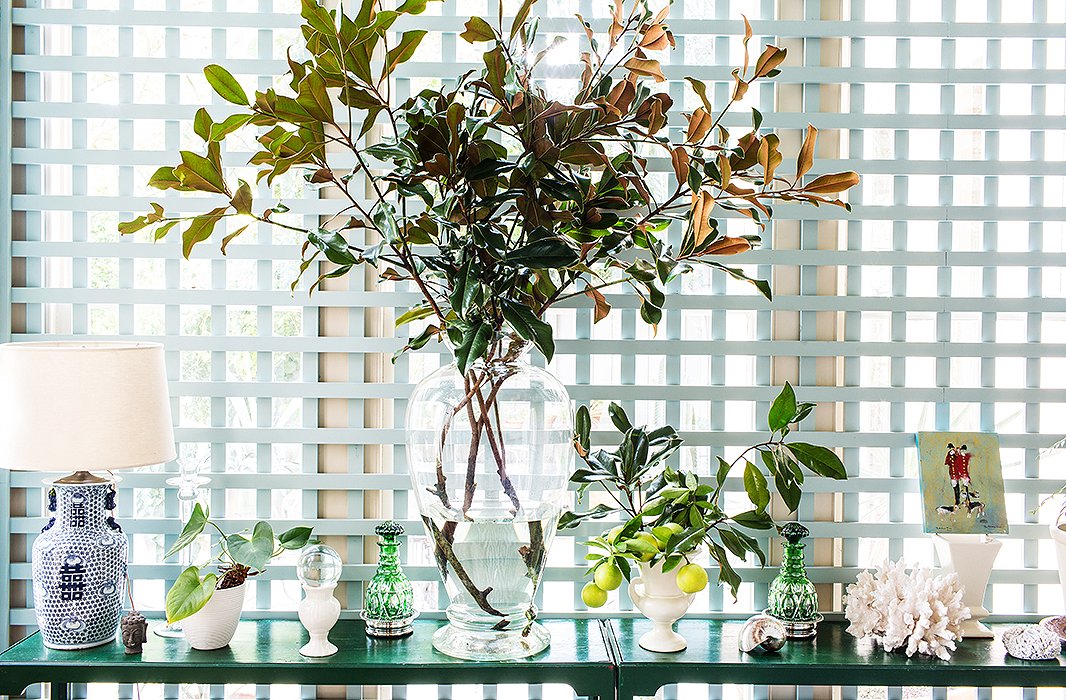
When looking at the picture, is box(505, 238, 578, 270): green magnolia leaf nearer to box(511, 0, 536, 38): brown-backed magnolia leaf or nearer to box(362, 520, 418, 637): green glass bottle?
box(511, 0, 536, 38): brown-backed magnolia leaf

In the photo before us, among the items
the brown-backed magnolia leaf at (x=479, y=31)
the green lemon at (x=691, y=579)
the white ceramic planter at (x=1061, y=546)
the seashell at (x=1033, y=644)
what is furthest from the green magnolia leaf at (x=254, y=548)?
the white ceramic planter at (x=1061, y=546)

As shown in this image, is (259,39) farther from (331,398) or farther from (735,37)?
(735,37)

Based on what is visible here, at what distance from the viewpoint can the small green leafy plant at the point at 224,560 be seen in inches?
60.5

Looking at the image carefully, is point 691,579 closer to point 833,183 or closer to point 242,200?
point 833,183

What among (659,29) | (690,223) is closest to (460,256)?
(690,223)

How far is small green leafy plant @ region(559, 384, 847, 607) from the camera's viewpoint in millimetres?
1571

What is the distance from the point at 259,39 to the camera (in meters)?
1.83

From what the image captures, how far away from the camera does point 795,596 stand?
168 centimetres

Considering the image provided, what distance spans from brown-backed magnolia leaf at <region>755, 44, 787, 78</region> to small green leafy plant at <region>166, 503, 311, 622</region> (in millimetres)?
1203

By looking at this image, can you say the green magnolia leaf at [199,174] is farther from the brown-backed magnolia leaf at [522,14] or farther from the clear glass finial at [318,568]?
the clear glass finial at [318,568]

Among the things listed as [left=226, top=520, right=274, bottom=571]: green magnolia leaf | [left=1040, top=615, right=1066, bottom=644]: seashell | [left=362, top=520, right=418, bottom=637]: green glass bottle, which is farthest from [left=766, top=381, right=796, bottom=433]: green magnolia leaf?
[left=226, top=520, right=274, bottom=571]: green magnolia leaf

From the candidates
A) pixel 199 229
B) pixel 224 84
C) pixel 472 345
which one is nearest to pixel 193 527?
pixel 199 229

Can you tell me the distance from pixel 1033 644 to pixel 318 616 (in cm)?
130

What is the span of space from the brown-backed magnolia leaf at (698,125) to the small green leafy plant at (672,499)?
1.65 feet
